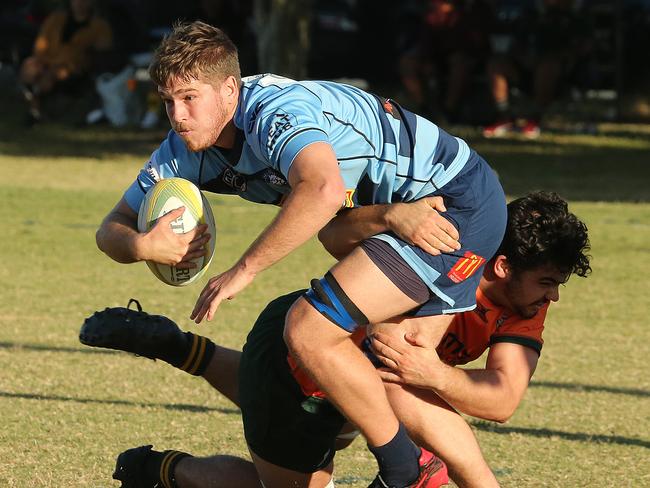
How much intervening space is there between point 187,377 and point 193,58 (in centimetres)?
270

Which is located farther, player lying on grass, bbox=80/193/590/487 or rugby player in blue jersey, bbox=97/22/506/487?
player lying on grass, bbox=80/193/590/487

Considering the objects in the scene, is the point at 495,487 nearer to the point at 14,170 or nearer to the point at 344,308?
the point at 344,308

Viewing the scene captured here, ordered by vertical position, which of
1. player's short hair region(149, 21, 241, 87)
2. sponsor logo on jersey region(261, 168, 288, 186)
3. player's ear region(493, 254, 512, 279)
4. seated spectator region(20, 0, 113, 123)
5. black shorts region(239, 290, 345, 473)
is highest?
player's short hair region(149, 21, 241, 87)

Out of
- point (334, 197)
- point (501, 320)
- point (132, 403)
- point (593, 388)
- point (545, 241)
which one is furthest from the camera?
point (593, 388)

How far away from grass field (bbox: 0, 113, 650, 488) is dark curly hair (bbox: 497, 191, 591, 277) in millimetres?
933

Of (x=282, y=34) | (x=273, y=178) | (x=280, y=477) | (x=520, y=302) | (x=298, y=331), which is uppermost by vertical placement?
(x=273, y=178)

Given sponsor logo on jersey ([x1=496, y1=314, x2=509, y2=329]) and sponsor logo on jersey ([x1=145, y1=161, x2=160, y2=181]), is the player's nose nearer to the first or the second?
sponsor logo on jersey ([x1=496, y1=314, x2=509, y2=329])

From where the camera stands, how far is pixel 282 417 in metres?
4.45

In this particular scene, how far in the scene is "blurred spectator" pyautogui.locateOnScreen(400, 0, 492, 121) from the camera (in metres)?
17.5

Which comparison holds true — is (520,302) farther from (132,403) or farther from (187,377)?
(187,377)

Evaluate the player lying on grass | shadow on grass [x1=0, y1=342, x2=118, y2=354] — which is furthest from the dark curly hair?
shadow on grass [x1=0, y1=342, x2=118, y2=354]

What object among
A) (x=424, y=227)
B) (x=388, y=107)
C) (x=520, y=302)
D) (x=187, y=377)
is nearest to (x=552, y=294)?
(x=520, y=302)

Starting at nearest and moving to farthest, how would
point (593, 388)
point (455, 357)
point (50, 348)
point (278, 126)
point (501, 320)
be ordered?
point (278, 126)
point (501, 320)
point (455, 357)
point (593, 388)
point (50, 348)

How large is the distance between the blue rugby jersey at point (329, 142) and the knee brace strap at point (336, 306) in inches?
14.8
